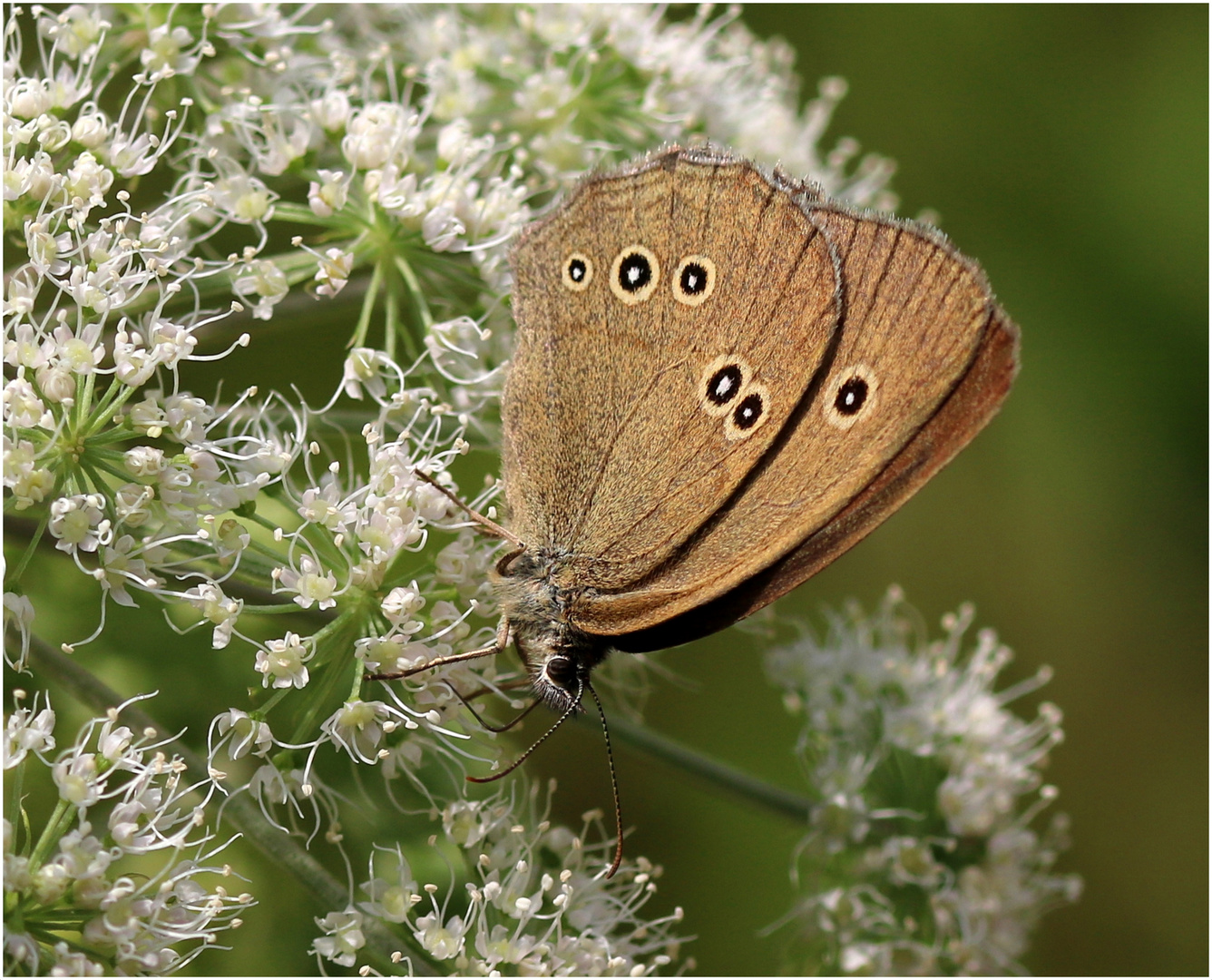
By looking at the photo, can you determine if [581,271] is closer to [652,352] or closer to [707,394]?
[652,352]

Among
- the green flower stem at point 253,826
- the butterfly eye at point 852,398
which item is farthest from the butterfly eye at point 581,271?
the green flower stem at point 253,826

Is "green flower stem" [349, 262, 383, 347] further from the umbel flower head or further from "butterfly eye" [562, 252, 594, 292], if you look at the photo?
"butterfly eye" [562, 252, 594, 292]

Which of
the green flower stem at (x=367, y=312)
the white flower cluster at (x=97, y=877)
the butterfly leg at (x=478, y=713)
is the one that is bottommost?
the white flower cluster at (x=97, y=877)

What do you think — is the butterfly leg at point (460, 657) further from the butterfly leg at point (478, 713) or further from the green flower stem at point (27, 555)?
the green flower stem at point (27, 555)

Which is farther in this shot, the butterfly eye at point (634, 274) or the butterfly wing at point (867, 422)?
the butterfly eye at point (634, 274)

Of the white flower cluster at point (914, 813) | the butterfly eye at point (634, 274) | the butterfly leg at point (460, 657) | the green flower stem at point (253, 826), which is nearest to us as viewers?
the green flower stem at point (253, 826)

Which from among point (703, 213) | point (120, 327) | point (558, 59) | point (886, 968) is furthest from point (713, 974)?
point (558, 59)

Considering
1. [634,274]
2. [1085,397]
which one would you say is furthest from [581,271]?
[1085,397]
